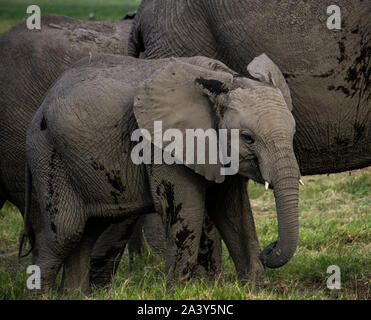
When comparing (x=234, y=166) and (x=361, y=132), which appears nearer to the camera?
(x=234, y=166)

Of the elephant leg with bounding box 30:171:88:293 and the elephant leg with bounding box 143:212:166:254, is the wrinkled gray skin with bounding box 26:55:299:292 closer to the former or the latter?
the elephant leg with bounding box 30:171:88:293

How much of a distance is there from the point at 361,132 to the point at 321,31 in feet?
2.01

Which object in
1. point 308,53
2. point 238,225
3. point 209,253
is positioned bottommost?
point 209,253

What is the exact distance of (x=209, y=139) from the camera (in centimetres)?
444

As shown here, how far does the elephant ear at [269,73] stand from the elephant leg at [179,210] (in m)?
0.61

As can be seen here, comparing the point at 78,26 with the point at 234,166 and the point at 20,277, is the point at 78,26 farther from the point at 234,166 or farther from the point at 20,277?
the point at 234,166

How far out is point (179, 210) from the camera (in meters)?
4.47

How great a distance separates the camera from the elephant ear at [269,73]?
4363mm

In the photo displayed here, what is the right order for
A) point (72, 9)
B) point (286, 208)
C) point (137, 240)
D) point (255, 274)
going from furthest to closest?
point (72, 9), point (137, 240), point (255, 274), point (286, 208)

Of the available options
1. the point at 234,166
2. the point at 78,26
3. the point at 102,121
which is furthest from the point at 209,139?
the point at 78,26

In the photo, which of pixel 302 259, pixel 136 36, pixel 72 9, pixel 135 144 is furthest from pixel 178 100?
pixel 72 9

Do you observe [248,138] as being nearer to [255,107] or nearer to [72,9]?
[255,107]

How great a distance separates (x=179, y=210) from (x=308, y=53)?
111 cm

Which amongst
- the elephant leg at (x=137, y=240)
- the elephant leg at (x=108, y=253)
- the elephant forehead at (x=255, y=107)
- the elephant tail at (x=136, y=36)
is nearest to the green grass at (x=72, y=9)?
the elephant leg at (x=137, y=240)
